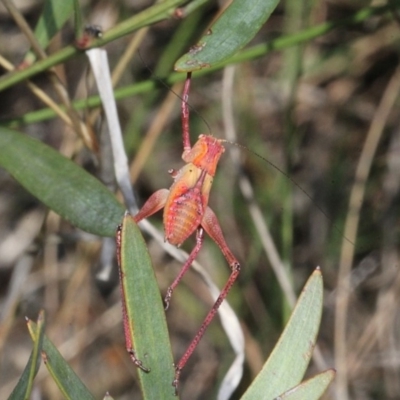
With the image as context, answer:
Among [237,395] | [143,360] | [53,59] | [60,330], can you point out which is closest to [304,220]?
[237,395]

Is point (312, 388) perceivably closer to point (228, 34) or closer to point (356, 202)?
point (228, 34)

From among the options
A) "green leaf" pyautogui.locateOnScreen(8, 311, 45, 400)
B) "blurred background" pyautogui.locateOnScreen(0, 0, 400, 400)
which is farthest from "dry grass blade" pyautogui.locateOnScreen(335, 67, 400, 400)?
"green leaf" pyautogui.locateOnScreen(8, 311, 45, 400)

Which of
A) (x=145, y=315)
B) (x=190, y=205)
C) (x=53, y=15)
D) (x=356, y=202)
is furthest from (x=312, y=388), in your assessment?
(x=356, y=202)

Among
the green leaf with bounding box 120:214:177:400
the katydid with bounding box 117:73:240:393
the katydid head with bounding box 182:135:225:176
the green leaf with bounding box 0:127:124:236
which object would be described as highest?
the green leaf with bounding box 0:127:124:236

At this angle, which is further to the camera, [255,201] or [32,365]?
[255,201]

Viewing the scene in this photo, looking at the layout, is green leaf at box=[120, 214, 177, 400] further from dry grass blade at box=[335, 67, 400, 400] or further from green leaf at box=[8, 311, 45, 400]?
dry grass blade at box=[335, 67, 400, 400]

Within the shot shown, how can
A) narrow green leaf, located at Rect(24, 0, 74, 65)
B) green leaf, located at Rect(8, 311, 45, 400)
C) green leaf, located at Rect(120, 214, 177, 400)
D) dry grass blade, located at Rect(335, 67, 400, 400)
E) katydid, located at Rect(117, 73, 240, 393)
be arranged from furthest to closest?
dry grass blade, located at Rect(335, 67, 400, 400)
narrow green leaf, located at Rect(24, 0, 74, 65)
katydid, located at Rect(117, 73, 240, 393)
green leaf, located at Rect(120, 214, 177, 400)
green leaf, located at Rect(8, 311, 45, 400)
